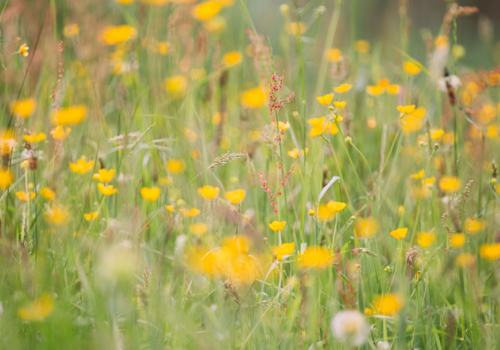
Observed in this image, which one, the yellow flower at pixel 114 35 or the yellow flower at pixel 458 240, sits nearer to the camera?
the yellow flower at pixel 458 240

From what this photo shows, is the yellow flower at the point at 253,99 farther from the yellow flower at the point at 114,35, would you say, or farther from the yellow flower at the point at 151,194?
the yellow flower at the point at 151,194

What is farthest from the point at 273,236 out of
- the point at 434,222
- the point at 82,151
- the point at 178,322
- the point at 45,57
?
the point at 45,57

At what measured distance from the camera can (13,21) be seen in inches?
70.2

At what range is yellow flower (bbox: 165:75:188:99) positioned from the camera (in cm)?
193

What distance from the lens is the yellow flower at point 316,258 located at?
1.09m

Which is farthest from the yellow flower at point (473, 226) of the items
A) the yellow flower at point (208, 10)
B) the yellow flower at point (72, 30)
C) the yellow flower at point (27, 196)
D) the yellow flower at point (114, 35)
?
the yellow flower at point (208, 10)

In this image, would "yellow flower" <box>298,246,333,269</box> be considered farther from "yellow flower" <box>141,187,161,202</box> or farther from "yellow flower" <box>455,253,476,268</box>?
"yellow flower" <box>141,187,161,202</box>

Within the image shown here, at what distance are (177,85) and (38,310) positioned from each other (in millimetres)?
1248

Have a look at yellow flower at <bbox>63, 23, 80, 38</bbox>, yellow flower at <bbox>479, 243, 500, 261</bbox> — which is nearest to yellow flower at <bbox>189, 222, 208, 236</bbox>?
yellow flower at <bbox>479, 243, 500, 261</bbox>

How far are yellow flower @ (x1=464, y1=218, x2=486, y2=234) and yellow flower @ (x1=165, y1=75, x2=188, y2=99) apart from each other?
104cm

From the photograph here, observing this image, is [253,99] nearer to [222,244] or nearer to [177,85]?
[177,85]

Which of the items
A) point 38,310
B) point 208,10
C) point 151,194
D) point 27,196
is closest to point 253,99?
point 208,10

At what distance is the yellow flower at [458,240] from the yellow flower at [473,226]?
3 centimetres

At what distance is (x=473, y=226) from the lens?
1.15 meters
